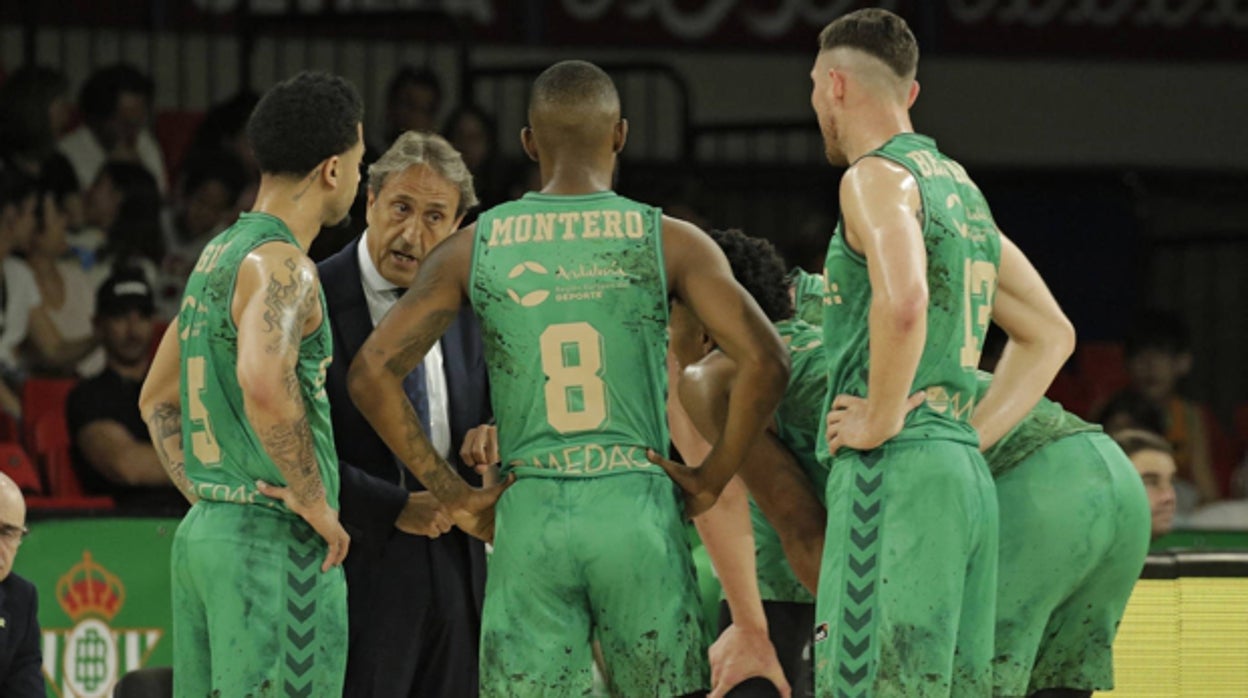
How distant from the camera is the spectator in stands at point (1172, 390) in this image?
11.8 meters

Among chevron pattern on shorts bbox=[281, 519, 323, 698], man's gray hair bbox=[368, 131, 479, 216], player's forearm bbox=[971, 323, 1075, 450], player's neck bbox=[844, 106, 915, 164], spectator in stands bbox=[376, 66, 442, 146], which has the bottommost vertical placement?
chevron pattern on shorts bbox=[281, 519, 323, 698]

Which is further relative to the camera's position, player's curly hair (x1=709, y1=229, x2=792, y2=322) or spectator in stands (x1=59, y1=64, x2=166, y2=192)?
spectator in stands (x1=59, y1=64, x2=166, y2=192)

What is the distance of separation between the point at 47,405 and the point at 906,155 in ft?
20.9

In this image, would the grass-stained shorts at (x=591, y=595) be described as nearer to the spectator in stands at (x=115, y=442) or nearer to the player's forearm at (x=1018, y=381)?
the player's forearm at (x=1018, y=381)

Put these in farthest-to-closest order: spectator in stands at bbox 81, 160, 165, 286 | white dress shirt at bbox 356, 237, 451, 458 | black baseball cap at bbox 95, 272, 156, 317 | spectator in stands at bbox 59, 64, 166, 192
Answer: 1. spectator in stands at bbox 59, 64, 166, 192
2. spectator in stands at bbox 81, 160, 165, 286
3. black baseball cap at bbox 95, 272, 156, 317
4. white dress shirt at bbox 356, 237, 451, 458

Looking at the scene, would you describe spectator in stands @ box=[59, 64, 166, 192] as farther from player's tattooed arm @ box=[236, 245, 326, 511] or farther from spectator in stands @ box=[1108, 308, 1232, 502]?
player's tattooed arm @ box=[236, 245, 326, 511]

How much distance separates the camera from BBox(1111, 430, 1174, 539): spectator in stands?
327 inches

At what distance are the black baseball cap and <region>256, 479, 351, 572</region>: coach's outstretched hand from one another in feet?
16.0

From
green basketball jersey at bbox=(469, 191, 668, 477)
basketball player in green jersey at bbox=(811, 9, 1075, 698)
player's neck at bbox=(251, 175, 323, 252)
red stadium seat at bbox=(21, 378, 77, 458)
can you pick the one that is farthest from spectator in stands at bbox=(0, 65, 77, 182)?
basketball player in green jersey at bbox=(811, 9, 1075, 698)

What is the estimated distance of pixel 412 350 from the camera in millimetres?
5016

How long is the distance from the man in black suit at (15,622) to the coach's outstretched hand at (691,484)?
8.70 feet

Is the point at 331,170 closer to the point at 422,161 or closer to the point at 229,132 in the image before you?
the point at 422,161

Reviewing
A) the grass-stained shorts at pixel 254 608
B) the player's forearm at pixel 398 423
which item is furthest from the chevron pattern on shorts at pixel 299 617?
the player's forearm at pixel 398 423

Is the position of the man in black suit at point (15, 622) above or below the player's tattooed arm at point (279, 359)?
below
